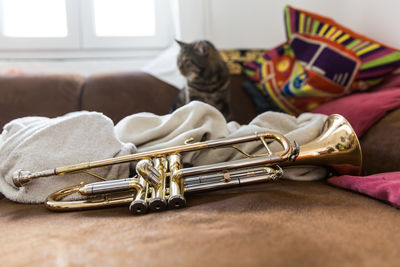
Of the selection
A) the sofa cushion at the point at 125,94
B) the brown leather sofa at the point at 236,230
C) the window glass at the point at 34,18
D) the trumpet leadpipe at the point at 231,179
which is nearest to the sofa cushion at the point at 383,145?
the brown leather sofa at the point at 236,230

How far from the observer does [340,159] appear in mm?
779

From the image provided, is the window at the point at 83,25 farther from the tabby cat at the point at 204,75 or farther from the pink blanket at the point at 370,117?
the pink blanket at the point at 370,117

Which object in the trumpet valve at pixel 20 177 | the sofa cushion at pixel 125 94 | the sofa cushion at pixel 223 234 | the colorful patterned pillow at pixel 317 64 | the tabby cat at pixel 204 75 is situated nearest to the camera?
the sofa cushion at pixel 223 234

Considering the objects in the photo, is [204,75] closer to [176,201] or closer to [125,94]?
[125,94]

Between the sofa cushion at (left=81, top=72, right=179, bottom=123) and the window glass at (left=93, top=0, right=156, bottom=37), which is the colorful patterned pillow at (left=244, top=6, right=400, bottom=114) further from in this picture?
the window glass at (left=93, top=0, right=156, bottom=37)

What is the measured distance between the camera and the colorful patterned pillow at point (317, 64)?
47.6 inches

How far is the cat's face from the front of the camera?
58.7 inches

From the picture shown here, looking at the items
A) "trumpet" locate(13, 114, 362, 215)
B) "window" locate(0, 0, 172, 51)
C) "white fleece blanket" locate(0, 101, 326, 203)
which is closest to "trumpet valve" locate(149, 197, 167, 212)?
→ "trumpet" locate(13, 114, 362, 215)

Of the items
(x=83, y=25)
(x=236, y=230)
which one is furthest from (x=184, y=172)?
(x=83, y=25)

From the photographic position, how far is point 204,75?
1.54 metres

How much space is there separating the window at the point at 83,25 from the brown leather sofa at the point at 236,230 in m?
1.30

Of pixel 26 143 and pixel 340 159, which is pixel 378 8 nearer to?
pixel 340 159

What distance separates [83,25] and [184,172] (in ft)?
4.91

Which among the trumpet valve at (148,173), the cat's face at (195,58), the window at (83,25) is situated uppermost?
the window at (83,25)
